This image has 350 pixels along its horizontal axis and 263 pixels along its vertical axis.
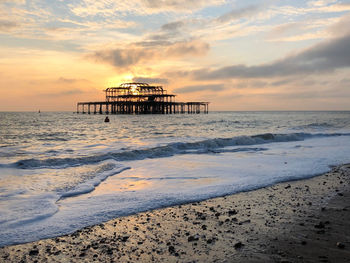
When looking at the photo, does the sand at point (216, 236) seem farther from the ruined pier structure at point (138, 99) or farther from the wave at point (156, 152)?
the ruined pier structure at point (138, 99)

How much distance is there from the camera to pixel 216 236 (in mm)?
4406

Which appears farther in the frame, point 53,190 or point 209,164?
point 209,164

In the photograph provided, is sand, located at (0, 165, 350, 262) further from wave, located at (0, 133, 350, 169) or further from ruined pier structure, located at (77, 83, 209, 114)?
ruined pier structure, located at (77, 83, 209, 114)

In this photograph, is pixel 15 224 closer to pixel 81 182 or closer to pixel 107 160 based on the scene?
pixel 81 182

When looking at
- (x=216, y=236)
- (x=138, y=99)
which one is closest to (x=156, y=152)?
(x=216, y=236)

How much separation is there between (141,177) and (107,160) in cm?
421

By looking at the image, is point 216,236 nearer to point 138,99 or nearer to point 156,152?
point 156,152

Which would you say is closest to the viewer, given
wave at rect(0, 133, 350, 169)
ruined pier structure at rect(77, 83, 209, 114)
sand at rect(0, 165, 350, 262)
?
sand at rect(0, 165, 350, 262)

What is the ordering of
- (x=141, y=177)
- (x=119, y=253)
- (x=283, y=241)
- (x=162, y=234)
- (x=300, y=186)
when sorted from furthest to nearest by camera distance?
(x=141, y=177)
(x=300, y=186)
(x=162, y=234)
(x=283, y=241)
(x=119, y=253)

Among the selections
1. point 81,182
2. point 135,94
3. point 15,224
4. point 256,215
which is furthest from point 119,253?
point 135,94

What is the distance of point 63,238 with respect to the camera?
4.41m

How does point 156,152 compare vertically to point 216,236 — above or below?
below

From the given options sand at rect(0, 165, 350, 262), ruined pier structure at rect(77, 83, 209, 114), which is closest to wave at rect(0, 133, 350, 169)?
sand at rect(0, 165, 350, 262)

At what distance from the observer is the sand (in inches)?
148
